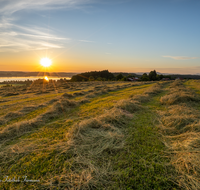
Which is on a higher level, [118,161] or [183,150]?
[183,150]

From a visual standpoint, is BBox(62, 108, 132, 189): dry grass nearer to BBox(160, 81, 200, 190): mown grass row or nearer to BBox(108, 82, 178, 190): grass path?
BBox(108, 82, 178, 190): grass path

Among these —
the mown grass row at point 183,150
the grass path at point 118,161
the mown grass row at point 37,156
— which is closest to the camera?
the mown grass row at point 183,150

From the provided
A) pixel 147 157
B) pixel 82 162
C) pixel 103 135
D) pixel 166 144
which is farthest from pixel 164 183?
pixel 103 135

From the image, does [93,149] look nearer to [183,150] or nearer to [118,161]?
[118,161]

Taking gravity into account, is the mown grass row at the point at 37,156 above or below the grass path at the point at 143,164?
below

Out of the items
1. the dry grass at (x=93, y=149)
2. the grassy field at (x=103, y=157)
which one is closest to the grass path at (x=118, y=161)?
the grassy field at (x=103, y=157)

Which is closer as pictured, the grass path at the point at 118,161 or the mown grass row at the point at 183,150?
the mown grass row at the point at 183,150

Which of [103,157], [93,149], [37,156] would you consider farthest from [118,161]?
[37,156]

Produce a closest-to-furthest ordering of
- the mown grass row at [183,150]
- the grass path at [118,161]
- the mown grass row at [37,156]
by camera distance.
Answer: the mown grass row at [183,150] → the grass path at [118,161] → the mown grass row at [37,156]

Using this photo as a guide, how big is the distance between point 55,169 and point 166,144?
11.3ft

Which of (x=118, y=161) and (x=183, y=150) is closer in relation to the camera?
(x=118, y=161)

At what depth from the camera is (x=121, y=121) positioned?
5320 millimetres

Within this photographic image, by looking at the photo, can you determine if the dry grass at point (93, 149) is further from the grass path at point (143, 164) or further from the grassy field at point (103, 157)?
the grass path at point (143, 164)

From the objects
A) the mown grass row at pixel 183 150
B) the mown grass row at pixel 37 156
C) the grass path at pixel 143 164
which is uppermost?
the mown grass row at pixel 183 150
